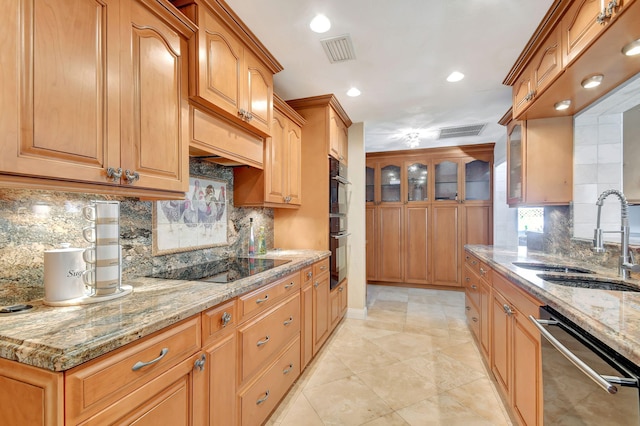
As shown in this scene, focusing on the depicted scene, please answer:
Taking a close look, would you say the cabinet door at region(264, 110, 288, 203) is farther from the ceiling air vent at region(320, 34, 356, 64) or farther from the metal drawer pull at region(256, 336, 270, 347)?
the metal drawer pull at region(256, 336, 270, 347)

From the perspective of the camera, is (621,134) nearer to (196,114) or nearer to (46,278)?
(196,114)

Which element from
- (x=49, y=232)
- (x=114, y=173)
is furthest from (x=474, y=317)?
(x=49, y=232)

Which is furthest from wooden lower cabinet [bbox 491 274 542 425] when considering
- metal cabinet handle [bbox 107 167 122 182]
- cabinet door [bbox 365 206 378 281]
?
cabinet door [bbox 365 206 378 281]

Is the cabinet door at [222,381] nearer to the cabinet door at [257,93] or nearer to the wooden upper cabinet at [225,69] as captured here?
the wooden upper cabinet at [225,69]

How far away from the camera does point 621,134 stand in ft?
6.41

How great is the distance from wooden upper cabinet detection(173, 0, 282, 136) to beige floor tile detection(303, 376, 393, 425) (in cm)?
196

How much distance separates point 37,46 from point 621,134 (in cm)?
317

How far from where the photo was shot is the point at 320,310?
2.54 m

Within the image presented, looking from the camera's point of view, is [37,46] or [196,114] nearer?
[37,46]

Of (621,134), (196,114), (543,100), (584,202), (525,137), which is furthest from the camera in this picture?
(525,137)

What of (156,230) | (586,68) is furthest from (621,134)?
(156,230)

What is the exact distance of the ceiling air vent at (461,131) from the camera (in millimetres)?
3748

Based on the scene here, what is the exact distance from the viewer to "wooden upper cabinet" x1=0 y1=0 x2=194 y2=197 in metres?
0.87

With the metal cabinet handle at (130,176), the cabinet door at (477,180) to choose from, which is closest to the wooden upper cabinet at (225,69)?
the metal cabinet handle at (130,176)
